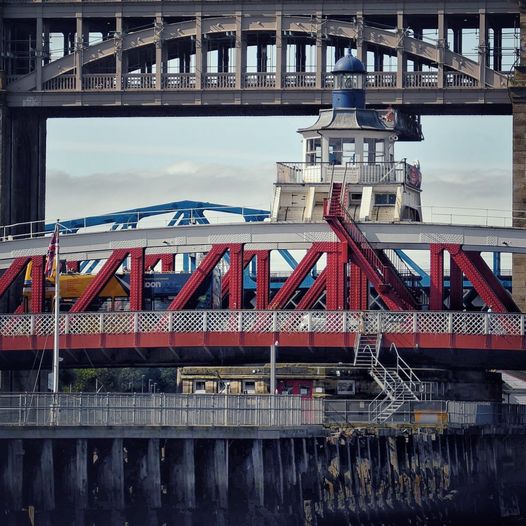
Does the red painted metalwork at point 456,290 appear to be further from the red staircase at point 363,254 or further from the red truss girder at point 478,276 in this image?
the red staircase at point 363,254

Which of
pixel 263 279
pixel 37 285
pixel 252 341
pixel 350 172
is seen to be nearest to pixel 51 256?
pixel 252 341

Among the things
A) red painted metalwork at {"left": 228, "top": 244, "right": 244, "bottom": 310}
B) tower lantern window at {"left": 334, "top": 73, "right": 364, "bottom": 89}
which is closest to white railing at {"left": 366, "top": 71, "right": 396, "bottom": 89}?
tower lantern window at {"left": 334, "top": 73, "right": 364, "bottom": 89}

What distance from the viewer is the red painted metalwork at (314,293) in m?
117

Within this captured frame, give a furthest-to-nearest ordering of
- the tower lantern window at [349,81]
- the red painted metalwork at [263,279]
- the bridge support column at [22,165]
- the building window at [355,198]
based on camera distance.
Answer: the bridge support column at [22,165] → the tower lantern window at [349,81] → the building window at [355,198] → the red painted metalwork at [263,279]

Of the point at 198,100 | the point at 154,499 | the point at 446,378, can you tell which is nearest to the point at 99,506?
the point at 154,499

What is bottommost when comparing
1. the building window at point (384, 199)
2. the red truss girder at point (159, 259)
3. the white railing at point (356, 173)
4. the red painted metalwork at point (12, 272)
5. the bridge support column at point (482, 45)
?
the red painted metalwork at point (12, 272)

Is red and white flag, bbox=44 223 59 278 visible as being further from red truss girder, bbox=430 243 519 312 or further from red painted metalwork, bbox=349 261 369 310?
red truss girder, bbox=430 243 519 312

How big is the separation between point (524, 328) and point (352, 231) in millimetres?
9675

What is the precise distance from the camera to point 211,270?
378 feet

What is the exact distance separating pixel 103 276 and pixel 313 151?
49.1ft

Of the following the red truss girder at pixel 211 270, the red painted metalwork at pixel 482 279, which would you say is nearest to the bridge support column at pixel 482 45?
the red painted metalwork at pixel 482 279

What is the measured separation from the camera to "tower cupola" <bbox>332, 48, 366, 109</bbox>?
418ft

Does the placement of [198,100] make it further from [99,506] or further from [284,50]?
[99,506]

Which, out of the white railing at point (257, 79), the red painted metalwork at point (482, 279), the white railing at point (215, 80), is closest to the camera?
the red painted metalwork at point (482, 279)
